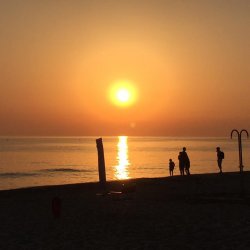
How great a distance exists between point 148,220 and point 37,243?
3656 millimetres

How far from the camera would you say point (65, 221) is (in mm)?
13234

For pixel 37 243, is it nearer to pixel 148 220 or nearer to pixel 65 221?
pixel 65 221

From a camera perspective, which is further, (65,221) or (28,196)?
(28,196)

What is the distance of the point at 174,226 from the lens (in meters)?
11.8

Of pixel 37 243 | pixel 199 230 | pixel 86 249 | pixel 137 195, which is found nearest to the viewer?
pixel 86 249

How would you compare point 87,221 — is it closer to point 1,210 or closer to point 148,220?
point 148,220

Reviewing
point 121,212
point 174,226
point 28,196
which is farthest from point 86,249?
point 28,196

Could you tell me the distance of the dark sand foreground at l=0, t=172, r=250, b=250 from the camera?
10.2 m

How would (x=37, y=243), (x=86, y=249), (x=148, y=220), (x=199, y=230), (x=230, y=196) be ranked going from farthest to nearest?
(x=230, y=196), (x=148, y=220), (x=199, y=230), (x=37, y=243), (x=86, y=249)

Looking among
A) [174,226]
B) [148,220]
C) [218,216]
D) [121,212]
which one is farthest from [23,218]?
[218,216]

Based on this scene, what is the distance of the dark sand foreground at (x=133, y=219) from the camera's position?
1023 centimetres

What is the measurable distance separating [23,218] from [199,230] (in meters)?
5.85

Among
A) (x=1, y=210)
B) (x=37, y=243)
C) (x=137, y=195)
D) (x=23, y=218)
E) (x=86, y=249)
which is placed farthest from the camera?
(x=137, y=195)

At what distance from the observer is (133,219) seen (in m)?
13.0
